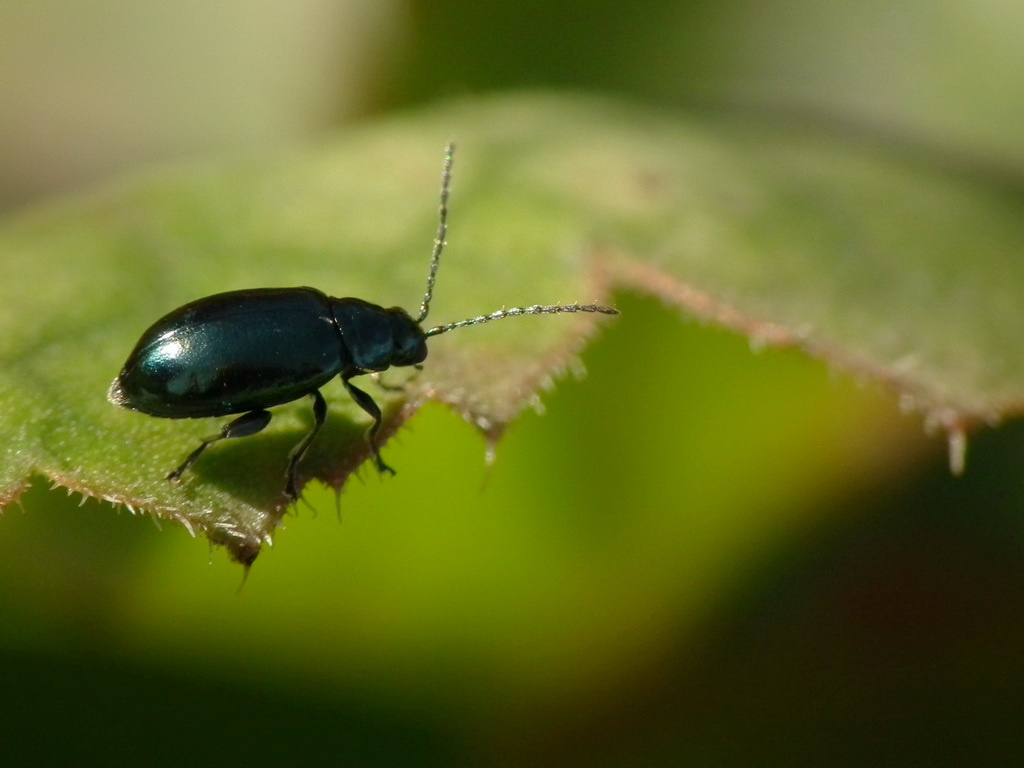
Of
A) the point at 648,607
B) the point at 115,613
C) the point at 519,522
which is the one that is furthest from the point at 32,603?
the point at 648,607

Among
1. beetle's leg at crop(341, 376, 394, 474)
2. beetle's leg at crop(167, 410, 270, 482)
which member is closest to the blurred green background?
beetle's leg at crop(341, 376, 394, 474)

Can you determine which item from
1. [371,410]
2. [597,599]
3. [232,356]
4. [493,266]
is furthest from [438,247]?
[597,599]

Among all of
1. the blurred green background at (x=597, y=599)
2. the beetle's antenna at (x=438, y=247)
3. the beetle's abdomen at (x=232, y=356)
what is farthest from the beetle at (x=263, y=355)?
the blurred green background at (x=597, y=599)

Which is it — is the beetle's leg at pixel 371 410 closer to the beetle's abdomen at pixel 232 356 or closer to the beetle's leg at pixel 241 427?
the beetle's abdomen at pixel 232 356

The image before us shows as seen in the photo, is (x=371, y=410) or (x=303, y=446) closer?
(x=303, y=446)

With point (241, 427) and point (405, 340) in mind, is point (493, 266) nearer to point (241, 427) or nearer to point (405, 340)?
point (405, 340)

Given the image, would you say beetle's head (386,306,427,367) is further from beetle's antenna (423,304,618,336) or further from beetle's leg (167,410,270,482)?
beetle's leg (167,410,270,482)
